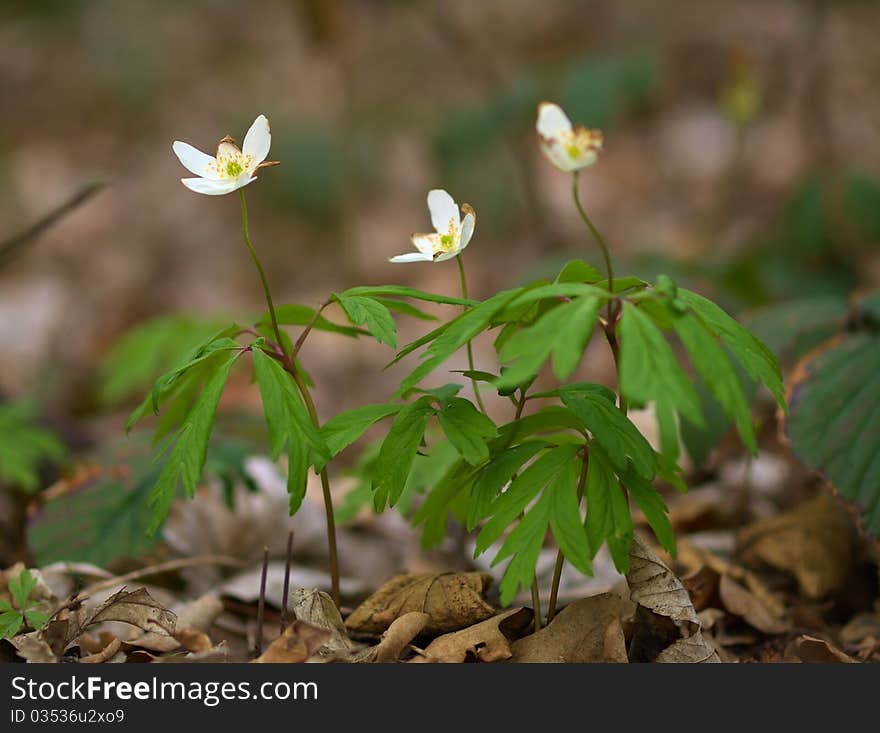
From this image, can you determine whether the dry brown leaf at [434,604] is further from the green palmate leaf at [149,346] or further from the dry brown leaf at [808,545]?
the green palmate leaf at [149,346]

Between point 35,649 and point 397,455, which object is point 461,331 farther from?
point 35,649

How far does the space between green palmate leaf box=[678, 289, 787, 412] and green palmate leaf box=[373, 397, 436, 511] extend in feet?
1.46

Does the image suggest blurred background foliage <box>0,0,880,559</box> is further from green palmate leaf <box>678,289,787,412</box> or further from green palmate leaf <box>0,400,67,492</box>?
green palmate leaf <box>678,289,787,412</box>

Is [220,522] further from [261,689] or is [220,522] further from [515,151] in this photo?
[515,151]

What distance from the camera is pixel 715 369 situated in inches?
A: 49.3

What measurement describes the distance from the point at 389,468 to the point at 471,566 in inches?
37.9

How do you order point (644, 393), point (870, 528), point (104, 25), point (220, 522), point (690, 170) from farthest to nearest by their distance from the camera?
point (104, 25)
point (690, 170)
point (220, 522)
point (870, 528)
point (644, 393)

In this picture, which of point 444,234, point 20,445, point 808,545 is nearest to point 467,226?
point 444,234

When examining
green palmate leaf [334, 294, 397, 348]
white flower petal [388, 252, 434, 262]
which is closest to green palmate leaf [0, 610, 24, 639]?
green palmate leaf [334, 294, 397, 348]

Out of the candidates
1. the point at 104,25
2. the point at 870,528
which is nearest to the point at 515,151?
the point at 870,528

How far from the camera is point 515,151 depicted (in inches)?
177

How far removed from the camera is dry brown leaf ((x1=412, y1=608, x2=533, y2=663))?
1.54 metres

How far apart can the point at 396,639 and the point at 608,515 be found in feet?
1.55

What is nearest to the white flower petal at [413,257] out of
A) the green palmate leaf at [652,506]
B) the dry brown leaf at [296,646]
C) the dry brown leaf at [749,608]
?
the green palmate leaf at [652,506]
